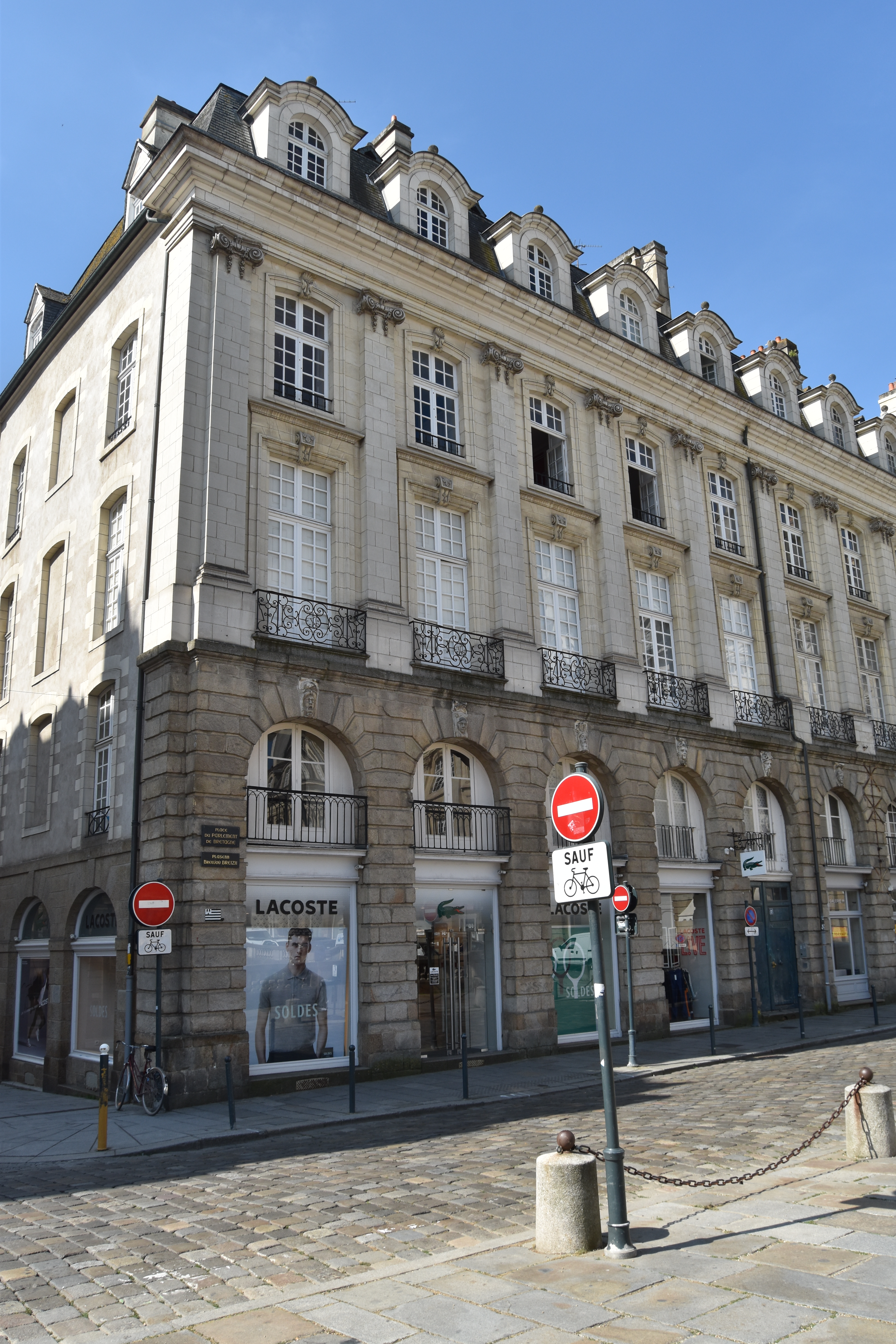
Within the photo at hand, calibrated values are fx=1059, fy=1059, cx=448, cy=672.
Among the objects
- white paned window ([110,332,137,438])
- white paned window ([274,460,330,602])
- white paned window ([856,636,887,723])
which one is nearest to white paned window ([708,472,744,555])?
white paned window ([856,636,887,723])

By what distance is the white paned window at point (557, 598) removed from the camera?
2375 cm

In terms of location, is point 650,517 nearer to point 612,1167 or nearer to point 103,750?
point 103,750

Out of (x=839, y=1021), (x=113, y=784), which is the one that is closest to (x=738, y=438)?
(x=839, y=1021)

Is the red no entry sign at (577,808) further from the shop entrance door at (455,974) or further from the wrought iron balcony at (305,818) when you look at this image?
the shop entrance door at (455,974)

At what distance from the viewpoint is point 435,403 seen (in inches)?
904

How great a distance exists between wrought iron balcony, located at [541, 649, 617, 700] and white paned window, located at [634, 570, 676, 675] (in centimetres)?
203

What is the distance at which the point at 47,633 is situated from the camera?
24062 mm

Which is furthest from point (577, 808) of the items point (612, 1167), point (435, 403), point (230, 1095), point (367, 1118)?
point (435, 403)

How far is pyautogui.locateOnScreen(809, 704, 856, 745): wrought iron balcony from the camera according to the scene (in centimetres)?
3048

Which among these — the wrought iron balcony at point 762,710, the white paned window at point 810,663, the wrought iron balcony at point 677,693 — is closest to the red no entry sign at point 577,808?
the wrought iron balcony at point 677,693

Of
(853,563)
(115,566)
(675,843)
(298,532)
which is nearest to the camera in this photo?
(298,532)

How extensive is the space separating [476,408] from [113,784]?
11.3 metres

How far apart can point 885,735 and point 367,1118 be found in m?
25.1

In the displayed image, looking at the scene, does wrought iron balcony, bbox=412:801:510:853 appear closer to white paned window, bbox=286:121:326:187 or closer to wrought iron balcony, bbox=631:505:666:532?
wrought iron balcony, bbox=631:505:666:532
